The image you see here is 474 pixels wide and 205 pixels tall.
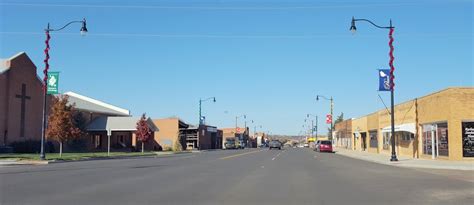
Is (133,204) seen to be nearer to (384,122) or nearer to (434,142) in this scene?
(434,142)

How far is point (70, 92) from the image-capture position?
310 feet

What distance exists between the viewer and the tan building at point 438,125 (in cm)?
3556

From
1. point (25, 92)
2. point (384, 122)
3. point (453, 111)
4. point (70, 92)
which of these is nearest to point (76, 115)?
point (25, 92)

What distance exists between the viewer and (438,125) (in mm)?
38250

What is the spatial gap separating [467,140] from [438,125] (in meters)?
2.95

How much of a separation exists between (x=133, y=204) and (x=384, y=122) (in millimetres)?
48535

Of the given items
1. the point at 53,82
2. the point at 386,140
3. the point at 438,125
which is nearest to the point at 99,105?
the point at 386,140

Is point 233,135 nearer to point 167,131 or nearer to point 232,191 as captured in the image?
point 167,131

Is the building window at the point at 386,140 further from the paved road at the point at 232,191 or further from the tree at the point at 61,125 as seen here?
the paved road at the point at 232,191

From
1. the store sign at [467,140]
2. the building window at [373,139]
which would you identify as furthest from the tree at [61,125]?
the building window at [373,139]

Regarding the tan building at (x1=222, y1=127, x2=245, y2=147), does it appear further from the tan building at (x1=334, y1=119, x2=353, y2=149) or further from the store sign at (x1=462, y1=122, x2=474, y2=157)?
the store sign at (x1=462, y1=122, x2=474, y2=157)

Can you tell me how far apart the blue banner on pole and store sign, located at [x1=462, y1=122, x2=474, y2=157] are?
5.60 metres

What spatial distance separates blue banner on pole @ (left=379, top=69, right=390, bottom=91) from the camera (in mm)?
37750

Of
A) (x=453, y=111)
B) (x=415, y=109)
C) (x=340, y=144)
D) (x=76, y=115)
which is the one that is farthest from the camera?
(x=340, y=144)
